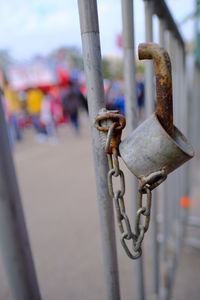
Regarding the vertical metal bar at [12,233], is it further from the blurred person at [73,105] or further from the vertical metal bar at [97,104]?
the blurred person at [73,105]

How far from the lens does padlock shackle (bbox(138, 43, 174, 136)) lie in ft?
1.65

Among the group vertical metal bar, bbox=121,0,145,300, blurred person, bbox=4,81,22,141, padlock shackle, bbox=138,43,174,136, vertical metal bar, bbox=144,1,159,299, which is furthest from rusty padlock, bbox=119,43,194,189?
blurred person, bbox=4,81,22,141

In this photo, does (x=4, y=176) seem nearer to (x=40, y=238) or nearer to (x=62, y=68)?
(x=40, y=238)

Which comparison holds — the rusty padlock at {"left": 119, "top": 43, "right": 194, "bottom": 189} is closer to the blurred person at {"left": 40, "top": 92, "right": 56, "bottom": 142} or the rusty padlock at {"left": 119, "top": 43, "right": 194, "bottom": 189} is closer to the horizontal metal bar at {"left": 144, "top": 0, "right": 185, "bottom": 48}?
the horizontal metal bar at {"left": 144, "top": 0, "right": 185, "bottom": 48}

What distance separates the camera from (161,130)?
0.52m

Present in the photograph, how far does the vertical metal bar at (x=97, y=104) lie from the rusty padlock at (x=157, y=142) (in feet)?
0.30

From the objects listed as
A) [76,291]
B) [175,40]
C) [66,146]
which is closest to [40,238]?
[76,291]

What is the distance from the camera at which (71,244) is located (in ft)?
7.28

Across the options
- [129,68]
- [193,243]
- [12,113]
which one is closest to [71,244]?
[193,243]

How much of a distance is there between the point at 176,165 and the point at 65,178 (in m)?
3.54

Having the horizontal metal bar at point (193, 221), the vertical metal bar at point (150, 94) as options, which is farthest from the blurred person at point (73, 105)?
the vertical metal bar at point (150, 94)

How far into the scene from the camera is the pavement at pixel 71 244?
67.8 inches

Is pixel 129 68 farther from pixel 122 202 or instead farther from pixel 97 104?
pixel 122 202

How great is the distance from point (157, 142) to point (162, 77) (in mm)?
134
